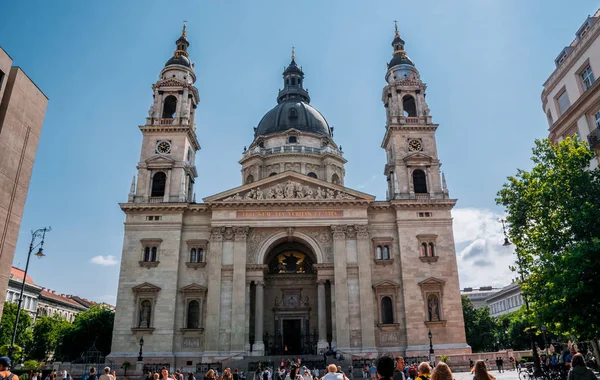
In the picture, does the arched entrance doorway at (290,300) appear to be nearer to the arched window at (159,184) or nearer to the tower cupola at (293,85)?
the arched window at (159,184)

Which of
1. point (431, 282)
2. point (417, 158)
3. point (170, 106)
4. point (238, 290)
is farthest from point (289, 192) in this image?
point (170, 106)

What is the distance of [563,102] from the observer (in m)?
26.1

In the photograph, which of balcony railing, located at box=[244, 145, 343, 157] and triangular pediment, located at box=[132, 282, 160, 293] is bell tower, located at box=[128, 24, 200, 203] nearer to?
triangular pediment, located at box=[132, 282, 160, 293]

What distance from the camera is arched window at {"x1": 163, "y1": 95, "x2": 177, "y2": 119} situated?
43250 mm

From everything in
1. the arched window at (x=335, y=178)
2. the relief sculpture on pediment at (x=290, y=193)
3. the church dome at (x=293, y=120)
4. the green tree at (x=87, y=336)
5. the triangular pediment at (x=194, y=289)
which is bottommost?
the green tree at (x=87, y=336)

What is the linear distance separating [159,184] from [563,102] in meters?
30.9

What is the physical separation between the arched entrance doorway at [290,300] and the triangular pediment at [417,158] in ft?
39.1

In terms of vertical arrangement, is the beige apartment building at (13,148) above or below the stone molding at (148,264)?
below

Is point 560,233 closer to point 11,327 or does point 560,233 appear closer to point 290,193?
point 290,193

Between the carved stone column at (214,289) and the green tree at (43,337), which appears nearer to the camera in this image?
the carved stone column at (214,289)

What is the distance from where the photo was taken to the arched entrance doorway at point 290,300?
3844 cm

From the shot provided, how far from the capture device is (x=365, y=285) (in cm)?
3572

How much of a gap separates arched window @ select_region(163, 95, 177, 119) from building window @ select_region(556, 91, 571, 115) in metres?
31.8

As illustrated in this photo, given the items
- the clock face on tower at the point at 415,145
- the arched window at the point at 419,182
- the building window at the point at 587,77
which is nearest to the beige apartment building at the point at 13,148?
the building window at the point at 587,77
